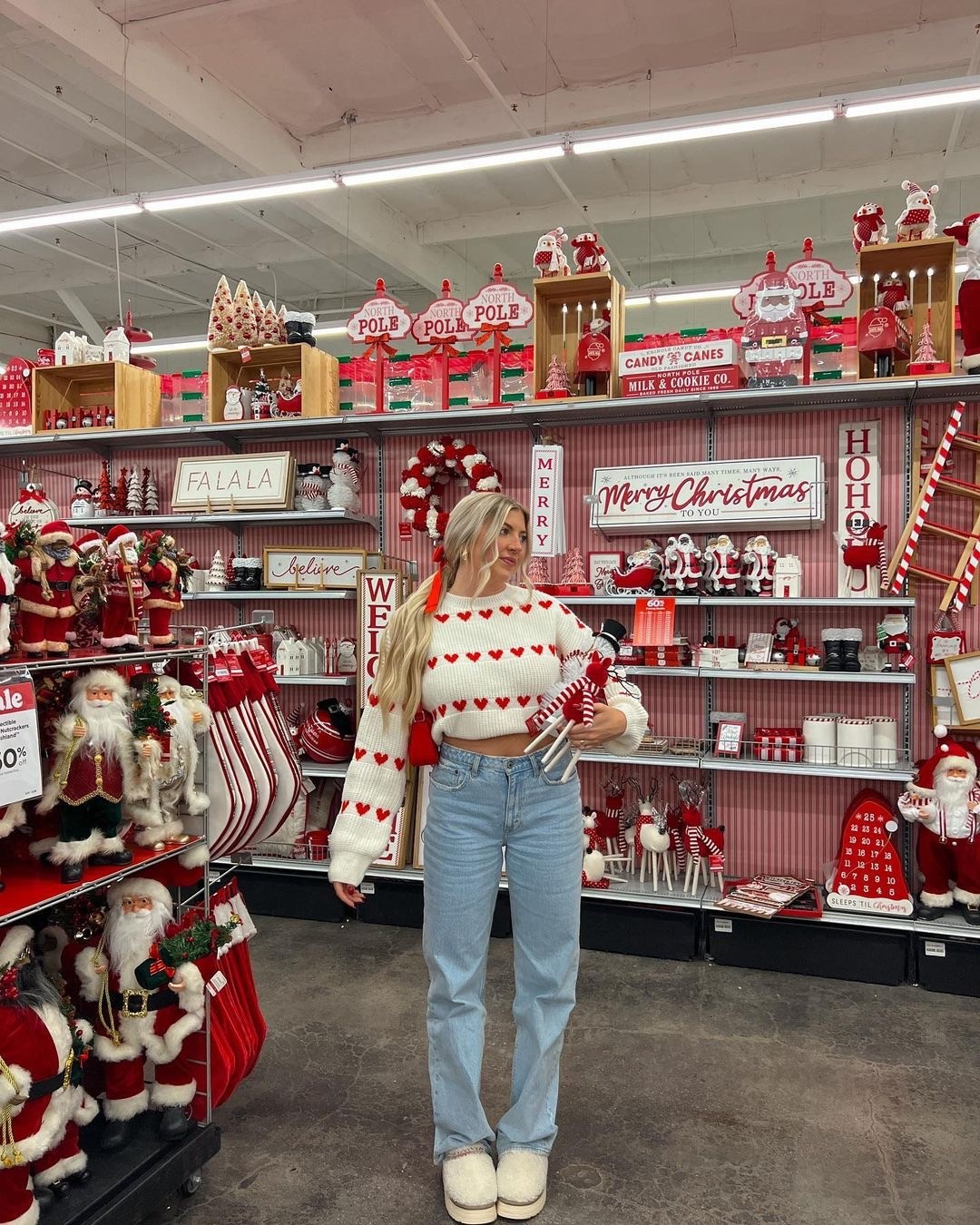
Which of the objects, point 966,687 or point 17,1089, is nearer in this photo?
point 17,1089

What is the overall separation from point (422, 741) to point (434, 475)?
8.68 feet

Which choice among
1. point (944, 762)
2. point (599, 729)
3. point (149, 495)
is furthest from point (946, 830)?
point (149, 495)

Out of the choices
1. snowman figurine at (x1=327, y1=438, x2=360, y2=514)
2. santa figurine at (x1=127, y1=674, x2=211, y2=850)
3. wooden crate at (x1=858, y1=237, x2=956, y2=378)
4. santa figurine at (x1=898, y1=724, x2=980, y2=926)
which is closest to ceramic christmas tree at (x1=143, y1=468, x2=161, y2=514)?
snowman figurine at (x1=327, y1=438, x2=360, y2=514)

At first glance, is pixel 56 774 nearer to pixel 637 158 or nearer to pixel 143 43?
pixel 143 43

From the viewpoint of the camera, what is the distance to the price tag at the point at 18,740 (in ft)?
6.42

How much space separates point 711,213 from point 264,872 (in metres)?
7.03

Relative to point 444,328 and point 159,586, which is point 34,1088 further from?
point 444,328

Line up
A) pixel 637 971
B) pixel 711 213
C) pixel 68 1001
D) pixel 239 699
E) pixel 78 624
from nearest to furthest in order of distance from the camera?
pixel 68 1001 → pixel 78 624 → pixel 239 699 → pixel 637 971 → pixel 711 213

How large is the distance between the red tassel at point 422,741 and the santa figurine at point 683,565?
2.20m

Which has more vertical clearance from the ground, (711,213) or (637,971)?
(711,213)

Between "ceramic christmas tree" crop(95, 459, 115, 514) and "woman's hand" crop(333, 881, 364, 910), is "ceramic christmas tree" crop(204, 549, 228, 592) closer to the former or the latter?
"ceramic christmas tree" crop(95, 459, 115, 514)

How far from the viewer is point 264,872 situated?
472cm

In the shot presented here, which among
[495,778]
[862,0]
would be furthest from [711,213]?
[495,778]

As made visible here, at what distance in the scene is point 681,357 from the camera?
4219mm
